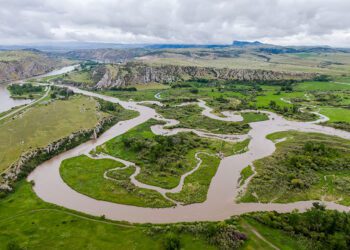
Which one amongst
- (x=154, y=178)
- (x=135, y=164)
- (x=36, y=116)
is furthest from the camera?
(x=36, y=116)

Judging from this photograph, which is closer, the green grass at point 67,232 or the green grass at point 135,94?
the green grass at point 67,232

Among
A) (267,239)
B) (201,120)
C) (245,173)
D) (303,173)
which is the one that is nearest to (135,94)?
(201,120)

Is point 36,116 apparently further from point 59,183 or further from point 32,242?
point 32,242

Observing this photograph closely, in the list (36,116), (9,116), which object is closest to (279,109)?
(36,116)

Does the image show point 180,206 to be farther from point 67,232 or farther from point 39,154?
point 39,154

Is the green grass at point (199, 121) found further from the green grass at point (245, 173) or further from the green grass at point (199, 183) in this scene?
the green grass at point (245, 173)

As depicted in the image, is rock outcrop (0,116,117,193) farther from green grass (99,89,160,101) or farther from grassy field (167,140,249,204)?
green grass (99,89,160,101)

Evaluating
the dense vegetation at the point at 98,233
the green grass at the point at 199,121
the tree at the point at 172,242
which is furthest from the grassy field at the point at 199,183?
the green grass at the point at 199,121
